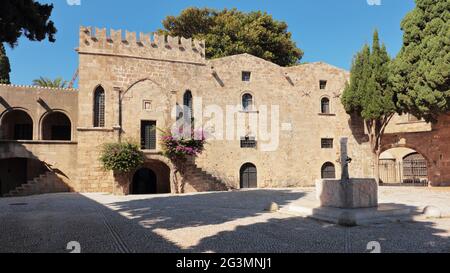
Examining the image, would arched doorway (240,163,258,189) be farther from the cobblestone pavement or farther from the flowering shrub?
the cobblestone pavement

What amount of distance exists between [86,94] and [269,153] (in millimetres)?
11469

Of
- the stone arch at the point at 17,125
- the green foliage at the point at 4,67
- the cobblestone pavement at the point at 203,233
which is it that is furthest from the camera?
the green foliage at the point at 4,67

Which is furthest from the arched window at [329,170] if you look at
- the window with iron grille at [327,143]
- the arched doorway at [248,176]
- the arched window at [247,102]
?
the arched window at [247,102]

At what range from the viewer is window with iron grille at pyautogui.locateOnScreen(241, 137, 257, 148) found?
73.0ft

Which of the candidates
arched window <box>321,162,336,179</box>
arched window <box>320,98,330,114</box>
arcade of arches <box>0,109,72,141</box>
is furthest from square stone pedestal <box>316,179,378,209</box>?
arcade of arches <box>0,109,72,141</box>

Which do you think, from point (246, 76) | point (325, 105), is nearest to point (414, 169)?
point (325, 105)

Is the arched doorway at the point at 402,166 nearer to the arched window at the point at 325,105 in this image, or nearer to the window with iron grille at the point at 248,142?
the arched window at the point at 325,105

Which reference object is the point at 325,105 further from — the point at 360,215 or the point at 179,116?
the point at 360,215

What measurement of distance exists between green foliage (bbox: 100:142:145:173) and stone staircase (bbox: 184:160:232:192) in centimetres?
299

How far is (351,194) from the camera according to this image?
8.87m

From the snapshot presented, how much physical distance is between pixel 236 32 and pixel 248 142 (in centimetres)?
1162

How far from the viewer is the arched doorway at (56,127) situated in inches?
822

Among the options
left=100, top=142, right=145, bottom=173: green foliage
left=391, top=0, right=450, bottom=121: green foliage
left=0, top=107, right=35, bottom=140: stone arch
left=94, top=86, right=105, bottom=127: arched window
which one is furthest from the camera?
left=0, top=107, right=35, bottom=140: stone arch

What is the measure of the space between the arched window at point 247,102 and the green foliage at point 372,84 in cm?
668
